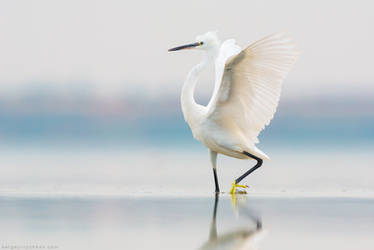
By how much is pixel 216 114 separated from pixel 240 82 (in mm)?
781

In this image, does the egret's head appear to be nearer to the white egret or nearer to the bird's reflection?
the white egret

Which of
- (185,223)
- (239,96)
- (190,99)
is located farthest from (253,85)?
(185,223)

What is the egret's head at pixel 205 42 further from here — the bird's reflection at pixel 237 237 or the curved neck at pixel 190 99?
the bird's reflection at pixel 237 237

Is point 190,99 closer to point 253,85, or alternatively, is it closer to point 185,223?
point 253,85

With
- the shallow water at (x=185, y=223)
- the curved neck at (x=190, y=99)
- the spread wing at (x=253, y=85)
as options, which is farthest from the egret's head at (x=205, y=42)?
the shallow water at (x=185, y=223)

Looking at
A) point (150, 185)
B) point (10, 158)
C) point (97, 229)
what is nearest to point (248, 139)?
point (150, 185)

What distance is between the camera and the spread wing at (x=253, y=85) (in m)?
10.9

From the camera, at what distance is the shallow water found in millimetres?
7641

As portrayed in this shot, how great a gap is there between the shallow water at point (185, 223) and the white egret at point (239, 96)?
125 cm

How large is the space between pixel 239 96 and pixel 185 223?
3.30 metres

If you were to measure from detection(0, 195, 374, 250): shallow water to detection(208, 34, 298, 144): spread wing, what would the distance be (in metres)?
1.42

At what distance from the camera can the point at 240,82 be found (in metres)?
11.2

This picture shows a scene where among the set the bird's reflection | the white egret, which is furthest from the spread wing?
the bird's reflection

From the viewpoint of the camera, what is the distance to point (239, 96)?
37.9 ft
